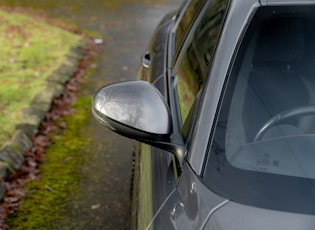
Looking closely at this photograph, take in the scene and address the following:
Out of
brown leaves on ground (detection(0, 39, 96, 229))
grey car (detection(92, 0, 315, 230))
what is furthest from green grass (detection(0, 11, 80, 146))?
grey car (detection(92, 0, 315, 230))

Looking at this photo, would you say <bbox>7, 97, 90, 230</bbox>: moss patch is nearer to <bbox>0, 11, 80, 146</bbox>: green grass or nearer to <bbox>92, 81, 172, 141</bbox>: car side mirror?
<bbox>0, 11, 80, 146</bbox>: green grass

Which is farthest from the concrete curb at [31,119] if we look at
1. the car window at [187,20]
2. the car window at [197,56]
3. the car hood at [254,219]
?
the car hood at [254,219]

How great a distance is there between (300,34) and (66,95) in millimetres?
4071

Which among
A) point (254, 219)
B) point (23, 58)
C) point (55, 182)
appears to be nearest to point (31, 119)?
point (55, 182)

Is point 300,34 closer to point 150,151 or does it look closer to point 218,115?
point 218,115

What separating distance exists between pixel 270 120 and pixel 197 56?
668 mm

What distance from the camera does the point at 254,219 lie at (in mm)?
1653

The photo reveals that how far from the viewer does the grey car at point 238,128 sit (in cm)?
174

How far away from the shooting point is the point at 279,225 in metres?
1.62

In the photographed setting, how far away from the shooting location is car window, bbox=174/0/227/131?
2.27 m

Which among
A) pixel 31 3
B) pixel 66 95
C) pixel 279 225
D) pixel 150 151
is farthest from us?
pixel 31 3

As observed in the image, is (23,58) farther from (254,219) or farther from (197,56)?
(254,219)

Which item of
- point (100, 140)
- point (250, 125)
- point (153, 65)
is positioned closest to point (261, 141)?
point (250, 125)

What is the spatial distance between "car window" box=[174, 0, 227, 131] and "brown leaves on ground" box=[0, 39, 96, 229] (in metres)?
1.79
